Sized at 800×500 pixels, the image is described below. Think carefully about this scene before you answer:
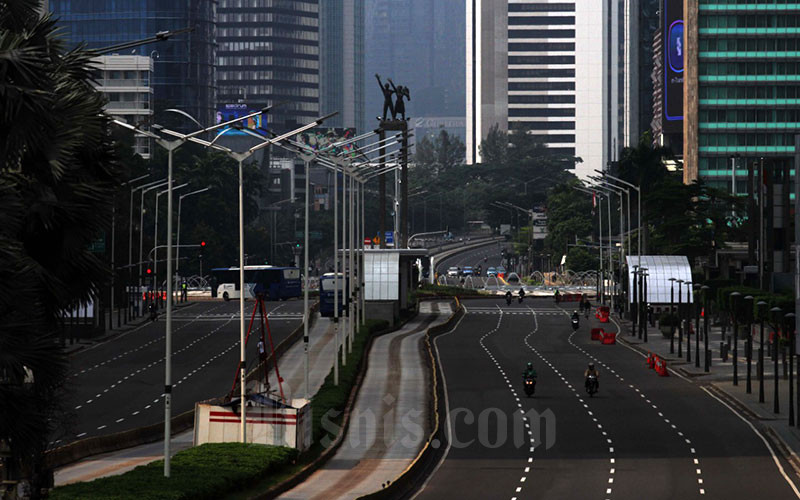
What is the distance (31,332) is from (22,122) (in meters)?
4.57

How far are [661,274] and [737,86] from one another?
6876 centimetres

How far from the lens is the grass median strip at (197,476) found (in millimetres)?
38719

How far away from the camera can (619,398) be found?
76.3 metres

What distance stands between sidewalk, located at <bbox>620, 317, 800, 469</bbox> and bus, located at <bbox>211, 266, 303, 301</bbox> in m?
43.0

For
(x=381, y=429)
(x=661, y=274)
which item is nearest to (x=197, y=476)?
(x=381, y=429)

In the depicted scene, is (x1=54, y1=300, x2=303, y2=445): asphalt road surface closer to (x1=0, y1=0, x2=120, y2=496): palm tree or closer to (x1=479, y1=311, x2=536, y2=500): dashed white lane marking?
(x1=479, y1=311, x2=536, y2=500): dashed white lane marking

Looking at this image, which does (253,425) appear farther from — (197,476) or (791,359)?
(791,359)

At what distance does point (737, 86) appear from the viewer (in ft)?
635

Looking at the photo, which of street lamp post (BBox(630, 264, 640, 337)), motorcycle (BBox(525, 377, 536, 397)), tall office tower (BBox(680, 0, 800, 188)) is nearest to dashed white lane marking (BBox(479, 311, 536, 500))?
motorcycle (BBox(525, 377, 536, 397))

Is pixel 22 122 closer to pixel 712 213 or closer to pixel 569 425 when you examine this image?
pixel 569 425

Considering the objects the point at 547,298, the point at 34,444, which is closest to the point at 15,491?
the point at 34,444

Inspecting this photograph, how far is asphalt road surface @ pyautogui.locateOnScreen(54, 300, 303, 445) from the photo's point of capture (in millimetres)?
69938

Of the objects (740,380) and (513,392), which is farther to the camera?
(740,380)

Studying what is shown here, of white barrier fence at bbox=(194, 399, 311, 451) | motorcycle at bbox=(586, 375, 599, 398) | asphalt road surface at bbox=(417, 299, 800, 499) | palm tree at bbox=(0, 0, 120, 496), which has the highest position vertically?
palm tree at bbox=(0, 0, 120, 496)
